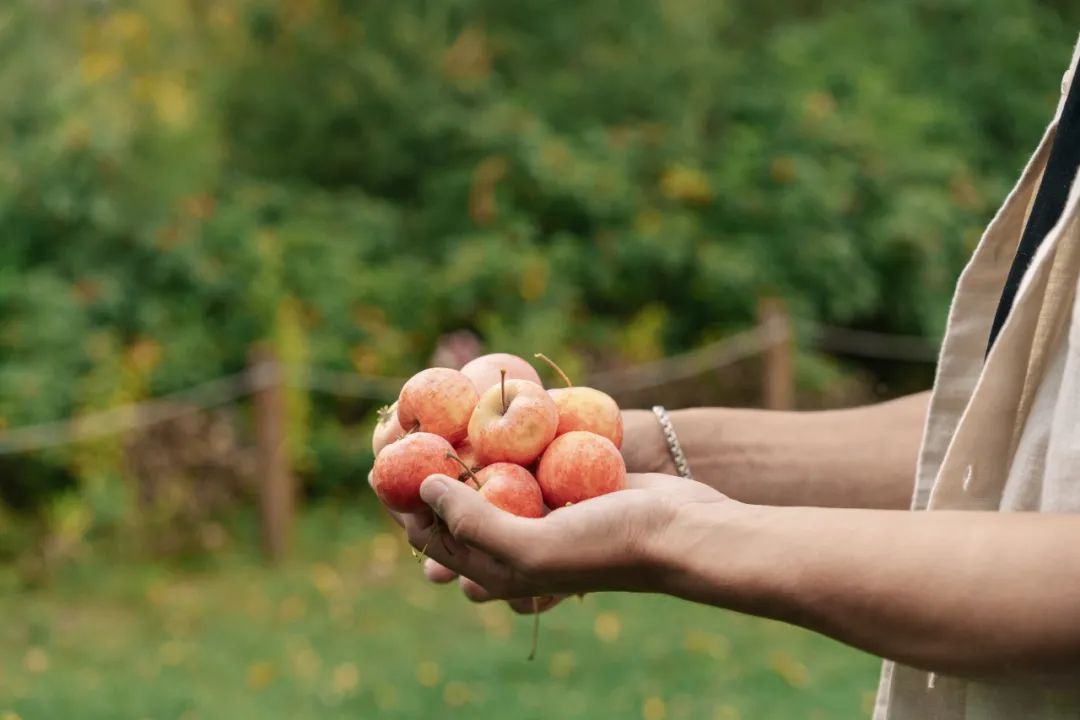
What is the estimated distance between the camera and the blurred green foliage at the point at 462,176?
24.5ft

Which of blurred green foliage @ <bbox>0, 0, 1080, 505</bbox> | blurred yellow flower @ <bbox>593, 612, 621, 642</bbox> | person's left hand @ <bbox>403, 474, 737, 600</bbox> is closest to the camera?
person's left hand @ <bbox>403, 474, 737, 600</bbox>

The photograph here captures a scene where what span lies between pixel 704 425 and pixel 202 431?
548cm

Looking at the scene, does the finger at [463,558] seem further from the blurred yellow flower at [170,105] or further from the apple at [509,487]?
the blurred yellow flower at [170,105]

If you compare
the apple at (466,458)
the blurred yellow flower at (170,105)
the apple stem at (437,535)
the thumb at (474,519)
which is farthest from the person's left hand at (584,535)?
the blurred yellow flower at (170,105)

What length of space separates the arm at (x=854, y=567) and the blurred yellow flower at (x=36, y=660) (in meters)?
4.43

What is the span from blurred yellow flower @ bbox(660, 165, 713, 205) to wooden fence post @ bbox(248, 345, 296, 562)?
3.52 metres

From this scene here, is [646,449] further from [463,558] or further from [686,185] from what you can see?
[686,185]

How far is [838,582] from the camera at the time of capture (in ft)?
4.41

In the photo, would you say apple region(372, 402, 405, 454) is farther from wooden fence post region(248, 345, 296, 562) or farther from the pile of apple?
wooden fence post region(248, 345, 296, 562)

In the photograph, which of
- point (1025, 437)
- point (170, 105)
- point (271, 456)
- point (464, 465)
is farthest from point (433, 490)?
point (170, 105)

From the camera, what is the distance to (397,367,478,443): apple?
6.79 ft

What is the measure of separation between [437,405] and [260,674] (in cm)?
369

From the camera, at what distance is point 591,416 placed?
6.78 ft

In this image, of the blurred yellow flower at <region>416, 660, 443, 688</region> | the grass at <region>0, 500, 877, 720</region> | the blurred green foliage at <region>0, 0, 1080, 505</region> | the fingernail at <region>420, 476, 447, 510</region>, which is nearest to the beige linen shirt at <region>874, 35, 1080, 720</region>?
the fingernail at <region>420, 476, 447, 510</region>
